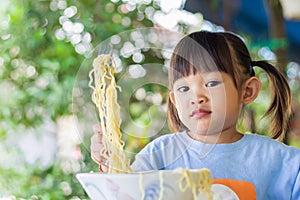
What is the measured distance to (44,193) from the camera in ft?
5.30

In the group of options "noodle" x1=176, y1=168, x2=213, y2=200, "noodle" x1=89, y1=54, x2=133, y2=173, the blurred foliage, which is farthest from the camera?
the blurred foliage

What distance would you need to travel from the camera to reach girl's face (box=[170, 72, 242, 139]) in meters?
0.72

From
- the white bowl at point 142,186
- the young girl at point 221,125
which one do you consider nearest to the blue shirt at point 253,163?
the young girl at point 221,125

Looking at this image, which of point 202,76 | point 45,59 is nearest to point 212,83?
point 202,76

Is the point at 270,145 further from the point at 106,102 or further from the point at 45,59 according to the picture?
the point at 45,59

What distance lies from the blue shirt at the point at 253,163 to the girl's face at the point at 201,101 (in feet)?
0.12

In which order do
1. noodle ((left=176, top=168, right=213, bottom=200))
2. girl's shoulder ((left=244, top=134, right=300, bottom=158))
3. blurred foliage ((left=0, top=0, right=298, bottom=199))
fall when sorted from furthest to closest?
1. blurred foliage ((left=0, top=0, right=298, bottom=199))
2. girl's shoulder ((left=244, top=134, right=300, bottom=158))
3. noodle ((left=176, top=168, right=213, bottom=200))

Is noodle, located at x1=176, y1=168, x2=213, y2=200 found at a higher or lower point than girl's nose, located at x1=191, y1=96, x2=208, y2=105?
lower

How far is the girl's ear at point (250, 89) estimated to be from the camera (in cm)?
82

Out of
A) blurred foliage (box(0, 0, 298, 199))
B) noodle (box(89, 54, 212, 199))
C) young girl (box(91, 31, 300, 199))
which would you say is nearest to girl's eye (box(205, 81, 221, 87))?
young girl (box(91, 31, 300, 199))

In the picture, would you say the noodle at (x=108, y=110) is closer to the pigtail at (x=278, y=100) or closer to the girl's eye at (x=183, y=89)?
the girl's eye at (x=183, y=89)

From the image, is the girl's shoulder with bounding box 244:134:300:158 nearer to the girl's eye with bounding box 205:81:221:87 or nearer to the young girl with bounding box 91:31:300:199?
the young girl with bounding box 91:31:300:199

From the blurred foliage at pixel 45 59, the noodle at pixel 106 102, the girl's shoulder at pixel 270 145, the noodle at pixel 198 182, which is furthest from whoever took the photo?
the blurred foliage at pixel 45 59

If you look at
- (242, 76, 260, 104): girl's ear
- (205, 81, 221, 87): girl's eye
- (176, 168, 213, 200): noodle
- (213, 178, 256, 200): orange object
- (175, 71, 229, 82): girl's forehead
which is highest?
(175, 71, 229, 82): girl's forehead
